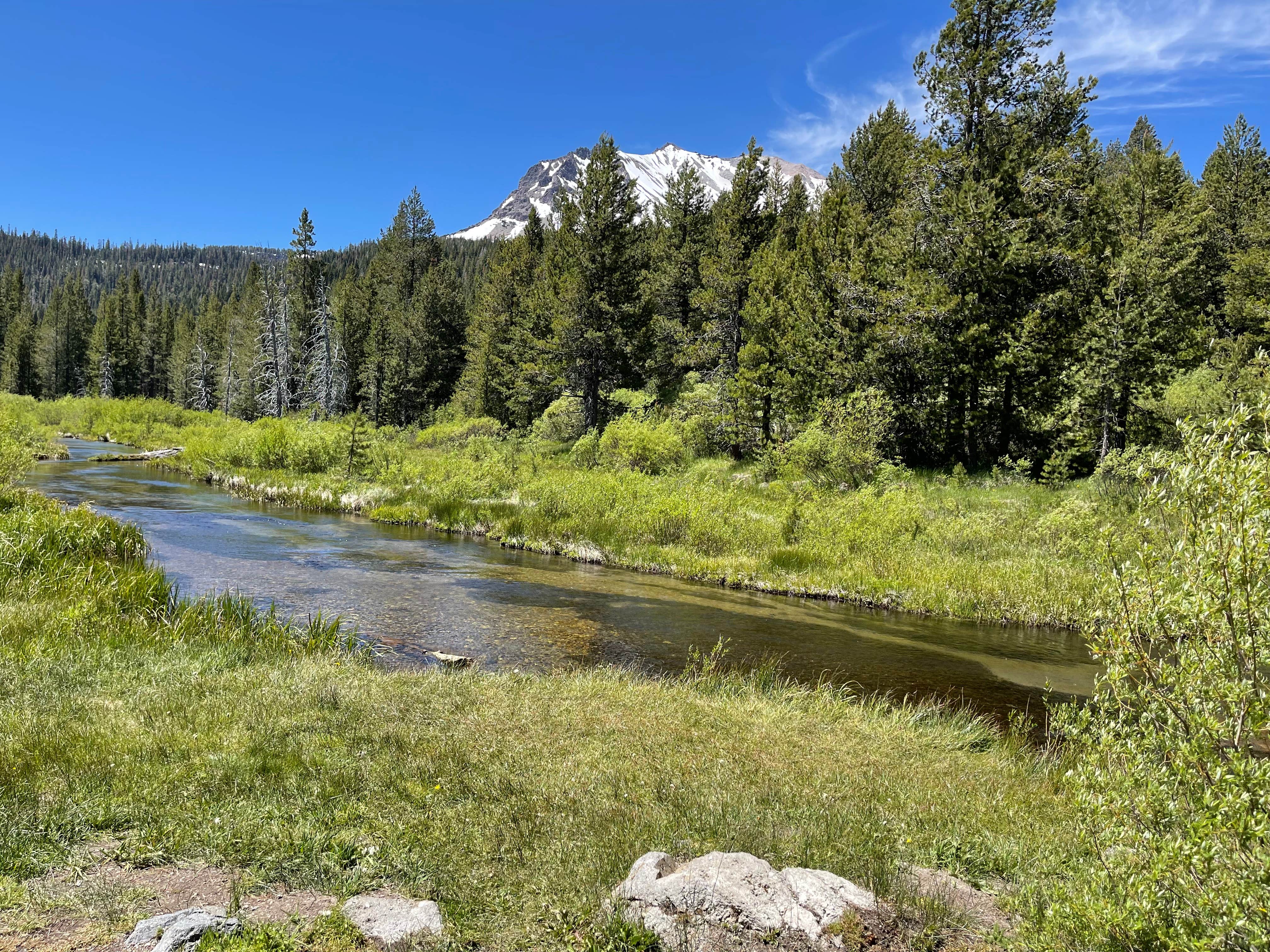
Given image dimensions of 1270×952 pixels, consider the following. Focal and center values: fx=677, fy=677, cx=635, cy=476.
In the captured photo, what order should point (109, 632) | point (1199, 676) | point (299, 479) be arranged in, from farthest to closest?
point (299, 479), point (109, 632), point (1199, 676)

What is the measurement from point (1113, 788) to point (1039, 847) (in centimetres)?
217

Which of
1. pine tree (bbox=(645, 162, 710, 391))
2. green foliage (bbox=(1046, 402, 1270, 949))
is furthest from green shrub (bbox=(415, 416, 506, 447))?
green foliage (bbox=(1046, 402, 1270, 949))

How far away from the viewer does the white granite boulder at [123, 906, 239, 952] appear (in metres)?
3.55

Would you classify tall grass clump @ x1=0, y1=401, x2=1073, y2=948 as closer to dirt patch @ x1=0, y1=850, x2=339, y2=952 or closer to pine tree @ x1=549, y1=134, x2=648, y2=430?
dirt patch @ x1=0, y1=850, x2=339, y2=952

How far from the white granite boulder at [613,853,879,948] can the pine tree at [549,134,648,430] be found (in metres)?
35.9

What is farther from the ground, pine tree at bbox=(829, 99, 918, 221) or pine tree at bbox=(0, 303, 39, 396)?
pine tree at bbox=(829, 99, 918, 221)

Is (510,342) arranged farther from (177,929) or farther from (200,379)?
(200,379)

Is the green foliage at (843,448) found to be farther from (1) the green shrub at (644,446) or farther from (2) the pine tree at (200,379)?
(2) the pine tree at (200,379)

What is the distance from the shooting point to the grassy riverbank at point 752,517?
687 inches

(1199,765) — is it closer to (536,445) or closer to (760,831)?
(760,831)

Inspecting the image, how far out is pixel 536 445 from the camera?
4238cm

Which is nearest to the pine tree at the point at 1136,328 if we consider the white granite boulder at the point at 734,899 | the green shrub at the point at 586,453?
the green shrub at the point at 586,453

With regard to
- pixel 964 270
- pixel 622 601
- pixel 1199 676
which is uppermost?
A: pixel 964 270

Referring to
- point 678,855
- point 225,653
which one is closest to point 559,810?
point 678,855
